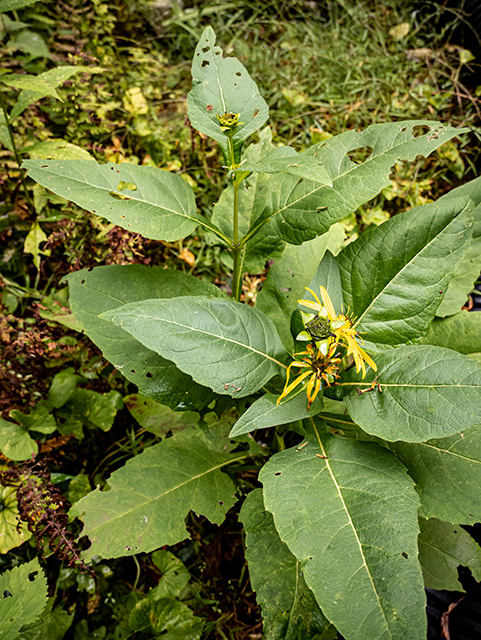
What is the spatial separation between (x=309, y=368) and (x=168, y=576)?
1148 mm

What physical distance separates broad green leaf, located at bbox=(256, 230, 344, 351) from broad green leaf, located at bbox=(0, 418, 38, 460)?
1.07m

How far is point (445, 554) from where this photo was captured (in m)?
1.47

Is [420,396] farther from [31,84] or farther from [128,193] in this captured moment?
[31,84]

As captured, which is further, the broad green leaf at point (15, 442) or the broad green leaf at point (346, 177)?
the broad green leaf at point (15, 442)

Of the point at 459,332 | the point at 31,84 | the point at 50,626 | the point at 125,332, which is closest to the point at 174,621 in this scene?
the point at 50,626

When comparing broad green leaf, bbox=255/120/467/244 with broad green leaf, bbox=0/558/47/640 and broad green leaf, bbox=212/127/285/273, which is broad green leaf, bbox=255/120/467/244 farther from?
broad green leaf, bbox=0/558/47/640

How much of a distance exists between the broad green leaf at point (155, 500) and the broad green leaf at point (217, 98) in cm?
104

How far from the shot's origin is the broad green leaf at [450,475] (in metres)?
1.20

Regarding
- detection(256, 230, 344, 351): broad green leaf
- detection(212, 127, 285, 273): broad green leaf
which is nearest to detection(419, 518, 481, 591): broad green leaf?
detection(256, 230, 344, 351): broad green leaf

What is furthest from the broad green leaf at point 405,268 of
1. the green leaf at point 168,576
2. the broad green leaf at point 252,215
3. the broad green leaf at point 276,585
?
the green leaf at point 168,576

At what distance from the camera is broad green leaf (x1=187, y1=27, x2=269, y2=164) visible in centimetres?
130

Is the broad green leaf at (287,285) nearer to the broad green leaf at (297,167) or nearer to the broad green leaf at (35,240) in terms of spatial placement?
the broad green leaf at (297,167)

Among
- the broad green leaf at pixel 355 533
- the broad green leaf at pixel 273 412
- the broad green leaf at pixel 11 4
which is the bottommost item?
the broad green leaf at pixel 355 533

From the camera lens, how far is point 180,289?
4.83ft
